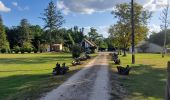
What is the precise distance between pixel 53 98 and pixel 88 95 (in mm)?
1630

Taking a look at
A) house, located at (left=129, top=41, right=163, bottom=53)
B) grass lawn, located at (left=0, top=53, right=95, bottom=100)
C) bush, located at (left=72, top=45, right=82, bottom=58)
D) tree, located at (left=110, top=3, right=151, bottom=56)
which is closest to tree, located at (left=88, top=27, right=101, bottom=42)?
house, located at (left=129, top=41, right=163, bottom=53)

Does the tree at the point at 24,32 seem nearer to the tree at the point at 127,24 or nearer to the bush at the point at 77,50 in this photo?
the tree at the point at 127,24

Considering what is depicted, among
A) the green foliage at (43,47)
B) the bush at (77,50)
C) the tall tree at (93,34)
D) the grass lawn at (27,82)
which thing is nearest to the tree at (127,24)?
the bush at (77,50)

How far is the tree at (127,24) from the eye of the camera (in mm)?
74625

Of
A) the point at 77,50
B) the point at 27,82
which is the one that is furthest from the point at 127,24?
the point at 27,82

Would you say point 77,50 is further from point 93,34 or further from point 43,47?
point 93,34

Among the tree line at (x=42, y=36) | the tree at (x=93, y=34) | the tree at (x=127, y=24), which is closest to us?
the tree at (x=127, y=24)

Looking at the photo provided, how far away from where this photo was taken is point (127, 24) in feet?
254

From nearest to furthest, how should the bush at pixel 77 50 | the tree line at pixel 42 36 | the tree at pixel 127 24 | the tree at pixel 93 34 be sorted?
the bush at pixel 77 50
the tree at pixel 127 24
the tree line at pixel 42 36
the tree at pixel 93 34

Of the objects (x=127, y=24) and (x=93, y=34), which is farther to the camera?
(x=93, y=34)

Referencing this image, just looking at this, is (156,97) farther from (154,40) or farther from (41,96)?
(154,40)

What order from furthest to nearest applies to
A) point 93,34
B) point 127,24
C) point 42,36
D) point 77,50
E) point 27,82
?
point 93,34
point 42,36
point 127,24
point 77,50
point 27,82

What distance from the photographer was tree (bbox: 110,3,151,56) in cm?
7462

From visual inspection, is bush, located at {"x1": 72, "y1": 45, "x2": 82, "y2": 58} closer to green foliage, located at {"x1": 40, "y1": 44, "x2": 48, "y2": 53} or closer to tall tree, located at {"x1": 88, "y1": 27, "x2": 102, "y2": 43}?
green foliage, located at {"x1": 40, "y1": 44, "x2": 48, "y2": 53}
